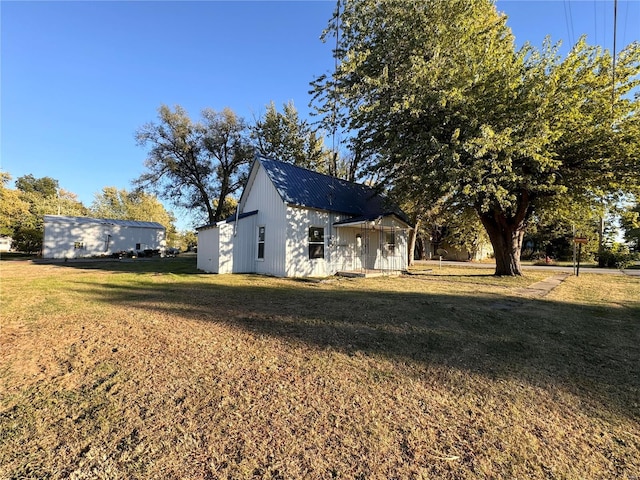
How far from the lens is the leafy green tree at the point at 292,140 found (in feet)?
84.2

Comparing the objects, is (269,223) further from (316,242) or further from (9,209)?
(9,209)

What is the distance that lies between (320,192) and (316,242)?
2.73 meters

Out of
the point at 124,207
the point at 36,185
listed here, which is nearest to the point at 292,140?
the point at 124,207

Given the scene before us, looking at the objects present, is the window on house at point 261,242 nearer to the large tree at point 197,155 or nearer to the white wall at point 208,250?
the white wall at point 208,250

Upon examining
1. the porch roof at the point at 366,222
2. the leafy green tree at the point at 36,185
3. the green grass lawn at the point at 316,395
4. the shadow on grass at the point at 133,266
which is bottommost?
the green grass lawn at the point at 316,395

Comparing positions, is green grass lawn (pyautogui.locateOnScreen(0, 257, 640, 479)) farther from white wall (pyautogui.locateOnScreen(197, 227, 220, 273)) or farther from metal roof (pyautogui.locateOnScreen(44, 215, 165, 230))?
metal roof (pyautogui.locateOnScreen(44, 215, 165, 230))

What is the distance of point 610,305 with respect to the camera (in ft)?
25.7

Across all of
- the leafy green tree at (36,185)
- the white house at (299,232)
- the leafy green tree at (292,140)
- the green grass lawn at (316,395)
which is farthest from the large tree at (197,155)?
the leafy green tree at (36,185)

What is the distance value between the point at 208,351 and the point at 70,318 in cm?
348

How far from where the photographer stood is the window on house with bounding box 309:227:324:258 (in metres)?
14.2

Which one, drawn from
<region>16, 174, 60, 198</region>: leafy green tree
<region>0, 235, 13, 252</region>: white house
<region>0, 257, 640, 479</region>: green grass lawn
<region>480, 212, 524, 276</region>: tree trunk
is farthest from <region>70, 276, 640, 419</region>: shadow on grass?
<region>16, 174, 60, 198</region>: leafy green tree

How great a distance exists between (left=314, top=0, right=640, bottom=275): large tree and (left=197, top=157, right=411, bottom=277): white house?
131 inches

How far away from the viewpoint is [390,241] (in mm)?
16797

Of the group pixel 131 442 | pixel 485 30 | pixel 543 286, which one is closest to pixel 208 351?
pixel 131 442
